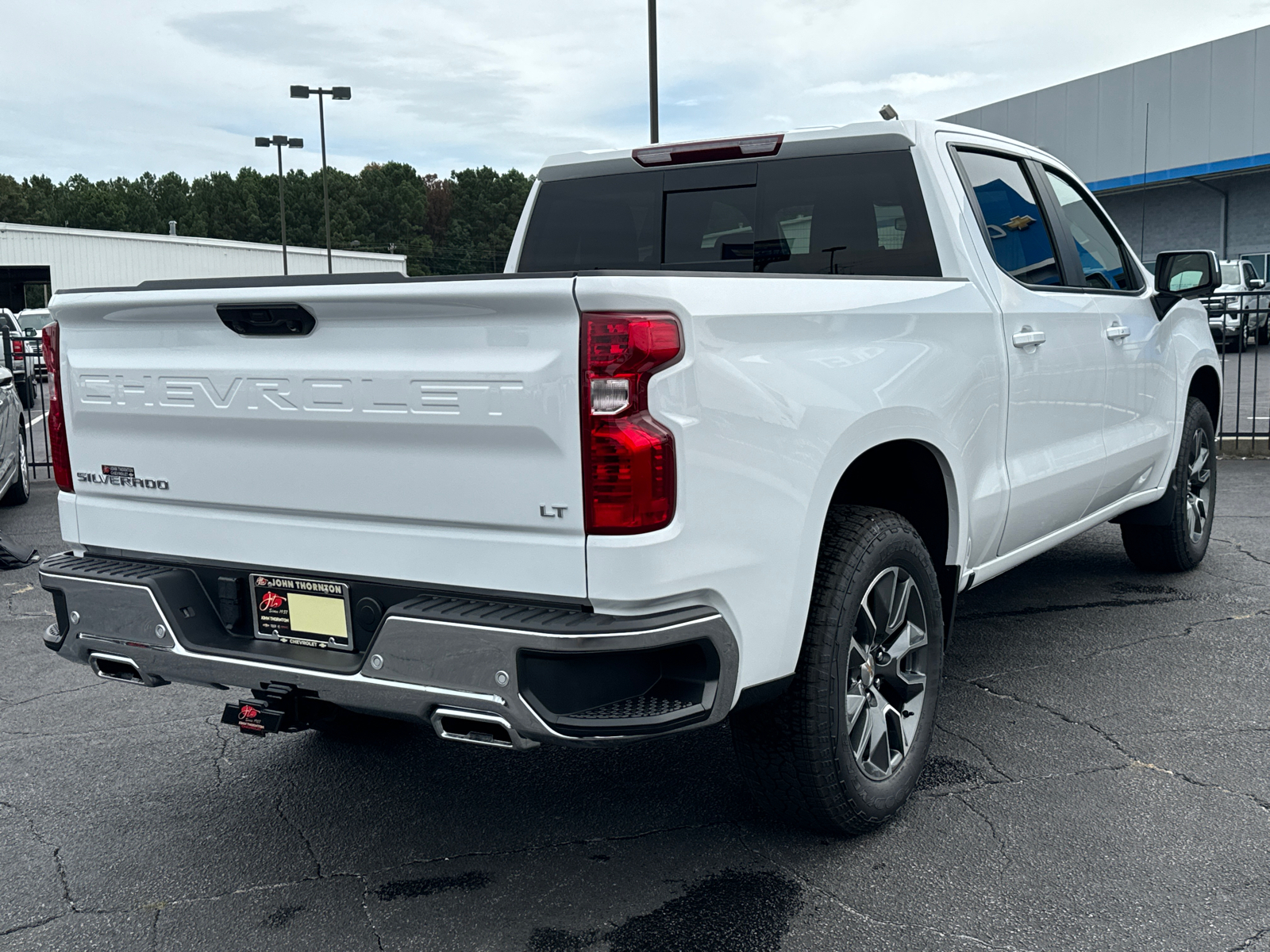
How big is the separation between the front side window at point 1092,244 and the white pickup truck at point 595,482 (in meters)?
0.87

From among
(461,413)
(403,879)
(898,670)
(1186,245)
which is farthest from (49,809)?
(1186,245)

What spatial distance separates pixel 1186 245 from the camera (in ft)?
111

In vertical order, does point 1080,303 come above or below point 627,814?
above

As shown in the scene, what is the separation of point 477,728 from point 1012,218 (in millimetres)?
2977

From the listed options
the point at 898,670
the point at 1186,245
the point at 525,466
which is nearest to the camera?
the point at 525,466

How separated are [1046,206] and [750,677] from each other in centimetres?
293

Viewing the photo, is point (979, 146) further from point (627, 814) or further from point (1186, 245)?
point (1186, 245)

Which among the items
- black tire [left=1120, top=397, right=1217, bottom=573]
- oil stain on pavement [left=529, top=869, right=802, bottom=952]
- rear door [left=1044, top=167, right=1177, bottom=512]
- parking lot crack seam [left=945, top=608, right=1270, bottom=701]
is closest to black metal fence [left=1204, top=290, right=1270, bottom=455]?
black tire [left=1120, top=397, right=1217, bottom=573]

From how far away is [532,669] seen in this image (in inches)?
106

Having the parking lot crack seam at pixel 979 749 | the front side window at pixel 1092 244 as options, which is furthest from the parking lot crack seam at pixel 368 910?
the front side window at pixel 1092 244

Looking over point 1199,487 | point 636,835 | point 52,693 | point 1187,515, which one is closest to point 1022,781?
point 636,835

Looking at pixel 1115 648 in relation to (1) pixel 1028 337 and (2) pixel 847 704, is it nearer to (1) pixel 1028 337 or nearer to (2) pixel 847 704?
(1) pixel 1028 337

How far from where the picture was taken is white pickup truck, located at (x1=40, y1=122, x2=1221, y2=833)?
267cm

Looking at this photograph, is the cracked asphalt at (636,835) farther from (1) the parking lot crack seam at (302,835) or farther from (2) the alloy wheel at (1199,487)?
(2) the alloy wheel at (1199,487)
